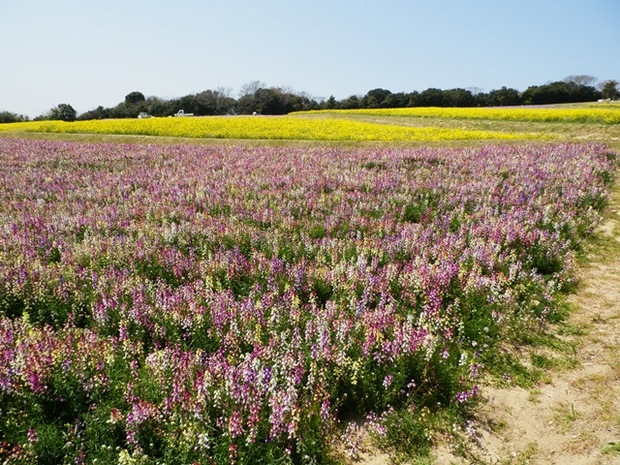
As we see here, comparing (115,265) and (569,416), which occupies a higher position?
(115,265)

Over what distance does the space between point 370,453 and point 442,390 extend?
1175 millimetres

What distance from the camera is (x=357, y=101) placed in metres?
84.2

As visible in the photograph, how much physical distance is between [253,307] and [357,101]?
8479cm

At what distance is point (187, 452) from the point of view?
341cm

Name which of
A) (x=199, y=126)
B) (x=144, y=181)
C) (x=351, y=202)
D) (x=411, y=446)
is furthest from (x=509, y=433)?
(x=199, y=126)

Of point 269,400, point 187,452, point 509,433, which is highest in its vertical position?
point 269,400

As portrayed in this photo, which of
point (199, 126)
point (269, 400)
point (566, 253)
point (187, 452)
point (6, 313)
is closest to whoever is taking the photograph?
point (187, 452)

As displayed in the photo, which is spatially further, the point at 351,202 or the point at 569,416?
the point at 351,202

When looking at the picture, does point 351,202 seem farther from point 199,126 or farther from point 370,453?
point 199,126

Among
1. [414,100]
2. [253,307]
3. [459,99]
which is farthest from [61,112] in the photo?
[253,307]

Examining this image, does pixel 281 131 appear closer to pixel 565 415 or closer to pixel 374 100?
pixel 565 415

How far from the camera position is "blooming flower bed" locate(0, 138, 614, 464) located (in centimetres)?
365

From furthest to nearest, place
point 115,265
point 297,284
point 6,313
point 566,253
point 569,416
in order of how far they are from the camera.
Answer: point 566,253 → point 115,265 → point 297,284 → point 6,313 → point 569,416

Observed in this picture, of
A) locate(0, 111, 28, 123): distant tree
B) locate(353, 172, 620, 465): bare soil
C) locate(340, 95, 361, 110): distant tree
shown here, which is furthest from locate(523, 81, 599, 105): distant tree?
locate(0, 111, 28, 123): distant tree
